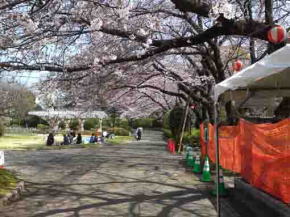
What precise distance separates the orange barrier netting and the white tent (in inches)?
26.7

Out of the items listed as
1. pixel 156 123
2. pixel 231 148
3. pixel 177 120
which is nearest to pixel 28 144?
pixel 177 120

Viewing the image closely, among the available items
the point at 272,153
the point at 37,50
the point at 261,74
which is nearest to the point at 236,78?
the point at 261,74

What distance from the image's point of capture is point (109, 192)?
12.3 metres

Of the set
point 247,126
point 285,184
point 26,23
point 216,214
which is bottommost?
point 216,214

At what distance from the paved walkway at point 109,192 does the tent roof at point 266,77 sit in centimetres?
277

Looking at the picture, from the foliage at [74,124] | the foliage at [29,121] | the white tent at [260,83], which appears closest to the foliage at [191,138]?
the white tent at [260,83]

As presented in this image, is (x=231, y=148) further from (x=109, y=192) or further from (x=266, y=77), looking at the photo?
(x=266, y=77)

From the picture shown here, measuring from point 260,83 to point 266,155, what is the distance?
1649 mm

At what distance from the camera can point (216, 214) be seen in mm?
9633

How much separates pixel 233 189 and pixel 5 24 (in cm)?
666

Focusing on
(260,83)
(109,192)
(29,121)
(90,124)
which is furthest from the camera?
(29,121)

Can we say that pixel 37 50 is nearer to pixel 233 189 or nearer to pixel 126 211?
pixel 126 211

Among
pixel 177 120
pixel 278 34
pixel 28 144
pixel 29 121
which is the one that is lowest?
pixel 28 144

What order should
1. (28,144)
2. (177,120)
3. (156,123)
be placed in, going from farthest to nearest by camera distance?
1. (156,123)
2. (28,144)
3. (177,120)
